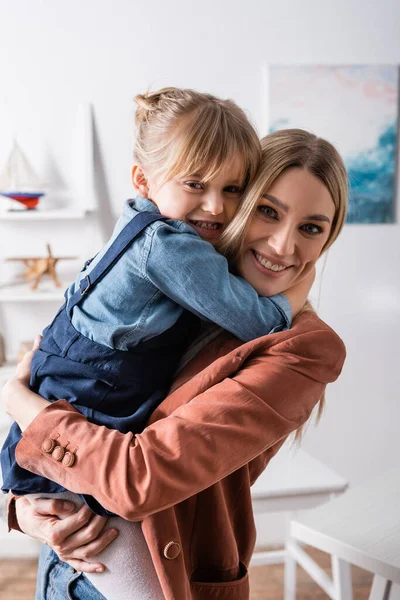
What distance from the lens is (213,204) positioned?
42.7 inches

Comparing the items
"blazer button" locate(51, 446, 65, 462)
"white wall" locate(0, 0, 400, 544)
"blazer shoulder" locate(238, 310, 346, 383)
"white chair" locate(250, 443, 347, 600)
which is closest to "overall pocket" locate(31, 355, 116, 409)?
"blazer button" locate(51, 446, 65, 462)

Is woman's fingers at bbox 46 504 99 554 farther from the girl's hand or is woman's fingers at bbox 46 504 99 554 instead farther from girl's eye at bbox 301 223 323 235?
girl's eye at bbox 301 223 323 235

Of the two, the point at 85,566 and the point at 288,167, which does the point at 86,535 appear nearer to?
the point at 85,566

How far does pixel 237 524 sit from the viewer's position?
3.47 feet

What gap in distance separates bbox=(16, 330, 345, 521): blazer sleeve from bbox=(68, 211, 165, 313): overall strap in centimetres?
20

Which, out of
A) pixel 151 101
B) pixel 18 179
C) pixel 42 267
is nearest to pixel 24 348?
pixel 42 267

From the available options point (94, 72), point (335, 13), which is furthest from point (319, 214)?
point (335, 13)

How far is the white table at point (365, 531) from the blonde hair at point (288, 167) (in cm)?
59

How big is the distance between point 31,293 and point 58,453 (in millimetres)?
1725

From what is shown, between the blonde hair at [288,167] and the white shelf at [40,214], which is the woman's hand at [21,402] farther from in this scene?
the white shelf at [40,214]

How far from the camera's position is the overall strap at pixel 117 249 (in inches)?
39.8

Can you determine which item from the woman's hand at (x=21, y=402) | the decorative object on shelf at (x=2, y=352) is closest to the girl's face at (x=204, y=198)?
the woman's hand at (x=21, y=402)

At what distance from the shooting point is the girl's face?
1.09 m

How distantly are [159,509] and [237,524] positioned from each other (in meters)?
0.24
